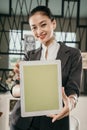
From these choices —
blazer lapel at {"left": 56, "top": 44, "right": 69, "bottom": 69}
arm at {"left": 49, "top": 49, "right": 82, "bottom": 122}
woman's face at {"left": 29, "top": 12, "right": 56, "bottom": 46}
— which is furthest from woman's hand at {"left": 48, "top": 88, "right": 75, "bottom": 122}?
woman's face at {"left": 29, "top": 12, "right": 56, "bottom": 46}

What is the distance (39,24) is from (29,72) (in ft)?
0.66

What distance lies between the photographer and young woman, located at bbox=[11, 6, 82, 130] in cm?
85

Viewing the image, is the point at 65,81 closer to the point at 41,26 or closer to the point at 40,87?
the point at 40,87

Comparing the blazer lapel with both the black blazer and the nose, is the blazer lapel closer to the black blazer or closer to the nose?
the black blazer

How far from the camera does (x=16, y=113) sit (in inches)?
36.5

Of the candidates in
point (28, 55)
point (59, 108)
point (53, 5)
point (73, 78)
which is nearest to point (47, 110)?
point (59, 108)

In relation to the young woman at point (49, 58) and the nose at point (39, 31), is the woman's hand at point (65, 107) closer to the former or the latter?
the young woman at point (49, 58)

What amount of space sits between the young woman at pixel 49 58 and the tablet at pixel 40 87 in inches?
1.7

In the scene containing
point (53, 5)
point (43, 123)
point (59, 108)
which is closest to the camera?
point (59, 108)

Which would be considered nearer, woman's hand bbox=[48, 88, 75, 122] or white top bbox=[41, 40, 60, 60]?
woman's hand bbox=[48, 88, 75, 122]

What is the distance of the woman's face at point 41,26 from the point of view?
88 centimetres

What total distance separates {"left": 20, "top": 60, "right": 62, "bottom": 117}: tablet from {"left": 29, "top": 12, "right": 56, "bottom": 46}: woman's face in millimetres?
149

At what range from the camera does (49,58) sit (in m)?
0.90

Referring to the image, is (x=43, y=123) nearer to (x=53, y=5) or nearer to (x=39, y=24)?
(x=39, y=24)
